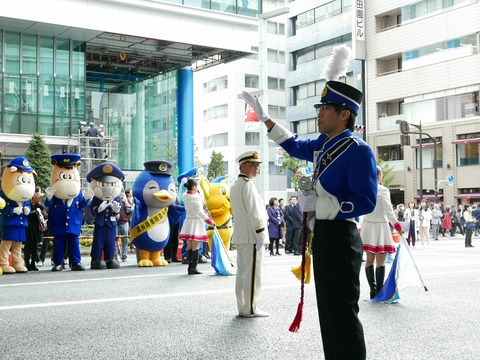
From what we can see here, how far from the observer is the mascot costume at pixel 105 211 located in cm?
1561

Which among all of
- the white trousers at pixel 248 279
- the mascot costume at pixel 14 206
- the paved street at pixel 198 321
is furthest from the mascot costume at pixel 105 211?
the white trousers at pixel 248 279

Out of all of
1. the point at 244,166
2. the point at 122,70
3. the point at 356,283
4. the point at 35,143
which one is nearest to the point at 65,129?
the point at 35,143

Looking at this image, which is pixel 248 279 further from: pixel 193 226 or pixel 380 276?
pixel 193 226

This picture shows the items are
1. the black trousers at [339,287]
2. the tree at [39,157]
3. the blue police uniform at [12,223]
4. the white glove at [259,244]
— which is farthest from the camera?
the tree at [39,157]

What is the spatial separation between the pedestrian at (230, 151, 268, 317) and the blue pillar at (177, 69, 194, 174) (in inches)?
1064

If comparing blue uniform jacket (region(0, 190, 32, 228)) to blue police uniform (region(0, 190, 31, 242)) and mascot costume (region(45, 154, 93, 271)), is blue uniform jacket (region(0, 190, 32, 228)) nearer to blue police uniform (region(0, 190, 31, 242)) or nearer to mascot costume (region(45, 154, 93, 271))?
blue police uniform (region(0, 190, 31, 242))

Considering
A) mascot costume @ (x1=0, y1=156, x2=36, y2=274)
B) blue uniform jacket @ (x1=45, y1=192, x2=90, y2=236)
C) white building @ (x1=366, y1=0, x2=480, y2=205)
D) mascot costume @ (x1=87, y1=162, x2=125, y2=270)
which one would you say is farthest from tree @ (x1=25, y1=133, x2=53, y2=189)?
white building @ (x1=366, y1=0, x2=480, y2=205)

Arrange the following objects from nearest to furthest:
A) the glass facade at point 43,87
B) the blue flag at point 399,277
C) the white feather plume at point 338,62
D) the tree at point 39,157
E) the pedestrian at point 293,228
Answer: the white feather plume at point 338,62 < the blue flag at point 399,277 < the pedestrian at point 293,228 < the tree at point 39,157 < the glass facade at point 43,87

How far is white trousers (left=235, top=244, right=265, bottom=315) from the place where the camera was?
8242 mm

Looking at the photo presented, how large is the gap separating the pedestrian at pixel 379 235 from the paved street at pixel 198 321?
0.43 m

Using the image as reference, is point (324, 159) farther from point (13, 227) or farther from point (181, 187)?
point (181, 187)

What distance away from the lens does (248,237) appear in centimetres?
862

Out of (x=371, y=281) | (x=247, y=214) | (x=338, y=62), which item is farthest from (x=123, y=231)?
(x=338, y=62)

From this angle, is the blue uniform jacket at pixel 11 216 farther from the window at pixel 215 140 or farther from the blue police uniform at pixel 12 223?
the window at pixel 215 140
